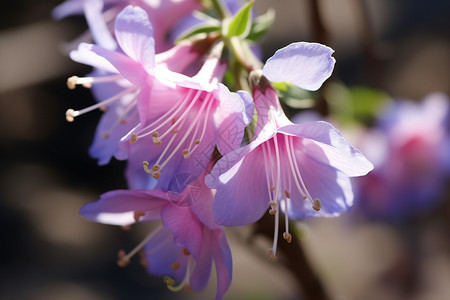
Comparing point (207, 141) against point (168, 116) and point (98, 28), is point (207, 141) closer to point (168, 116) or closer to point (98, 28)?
point (168, 116)

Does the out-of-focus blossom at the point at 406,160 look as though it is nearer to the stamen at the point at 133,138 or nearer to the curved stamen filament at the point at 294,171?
the curved stamen filament at the point at 294,171

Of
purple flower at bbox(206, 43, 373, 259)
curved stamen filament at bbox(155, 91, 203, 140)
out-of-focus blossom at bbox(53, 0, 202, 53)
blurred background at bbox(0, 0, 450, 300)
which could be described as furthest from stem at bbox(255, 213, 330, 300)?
blurred background at bbox(0, 0, 450, 300)

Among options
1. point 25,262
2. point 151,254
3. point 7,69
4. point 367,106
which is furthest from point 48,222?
point 151,254

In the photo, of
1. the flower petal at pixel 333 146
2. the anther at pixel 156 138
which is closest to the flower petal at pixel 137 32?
the anther at pixel 156 138

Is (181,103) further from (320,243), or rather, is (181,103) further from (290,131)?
(320,243)

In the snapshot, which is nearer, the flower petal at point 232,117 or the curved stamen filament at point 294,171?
the flower petal at point 232,117

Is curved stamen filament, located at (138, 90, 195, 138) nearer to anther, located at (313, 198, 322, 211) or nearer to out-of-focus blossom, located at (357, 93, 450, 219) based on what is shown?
anther, located at (313, 198, 322, 211)
